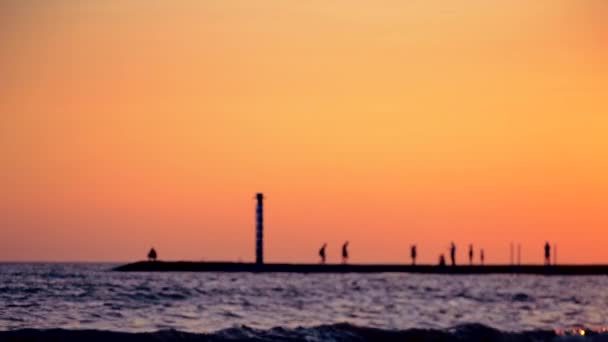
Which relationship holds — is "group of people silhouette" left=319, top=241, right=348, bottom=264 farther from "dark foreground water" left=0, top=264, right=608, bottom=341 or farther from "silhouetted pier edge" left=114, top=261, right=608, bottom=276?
"dark foreground water" left=0, top=264, right=608, bottom=341

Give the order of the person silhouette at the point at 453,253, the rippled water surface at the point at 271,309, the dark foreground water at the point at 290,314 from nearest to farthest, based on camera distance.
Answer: the dark foreground water at the point at 290,314 → the rippled water surface at the point at 271,309 → the person silhouette at the point at 453,253

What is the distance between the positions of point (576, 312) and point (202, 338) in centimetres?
1923

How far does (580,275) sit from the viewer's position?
9375cm

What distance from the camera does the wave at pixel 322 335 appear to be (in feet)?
79.5

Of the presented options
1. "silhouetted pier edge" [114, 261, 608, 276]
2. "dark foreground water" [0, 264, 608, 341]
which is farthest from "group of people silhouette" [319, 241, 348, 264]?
"dark foreground water" [0, 264, 608, 341]

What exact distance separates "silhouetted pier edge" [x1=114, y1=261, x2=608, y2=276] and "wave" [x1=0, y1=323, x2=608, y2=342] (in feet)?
196

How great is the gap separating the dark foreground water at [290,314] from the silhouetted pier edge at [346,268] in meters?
37.3

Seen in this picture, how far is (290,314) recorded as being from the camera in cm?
3506

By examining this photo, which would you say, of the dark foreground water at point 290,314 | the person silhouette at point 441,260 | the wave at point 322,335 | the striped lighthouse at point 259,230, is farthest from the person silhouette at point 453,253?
the wave at point 322,335

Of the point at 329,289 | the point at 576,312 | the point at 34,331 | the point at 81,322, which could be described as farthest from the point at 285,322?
the point at 329,289

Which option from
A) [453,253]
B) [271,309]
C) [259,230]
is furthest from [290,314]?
[453,253]

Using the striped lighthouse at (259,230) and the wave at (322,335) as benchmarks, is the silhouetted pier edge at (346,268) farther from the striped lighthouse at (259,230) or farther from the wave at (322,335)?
the wave at (322,335)

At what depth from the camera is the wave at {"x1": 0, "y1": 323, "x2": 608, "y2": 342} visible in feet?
79.5

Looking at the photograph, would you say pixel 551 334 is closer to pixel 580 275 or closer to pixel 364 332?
pixel 364 332
